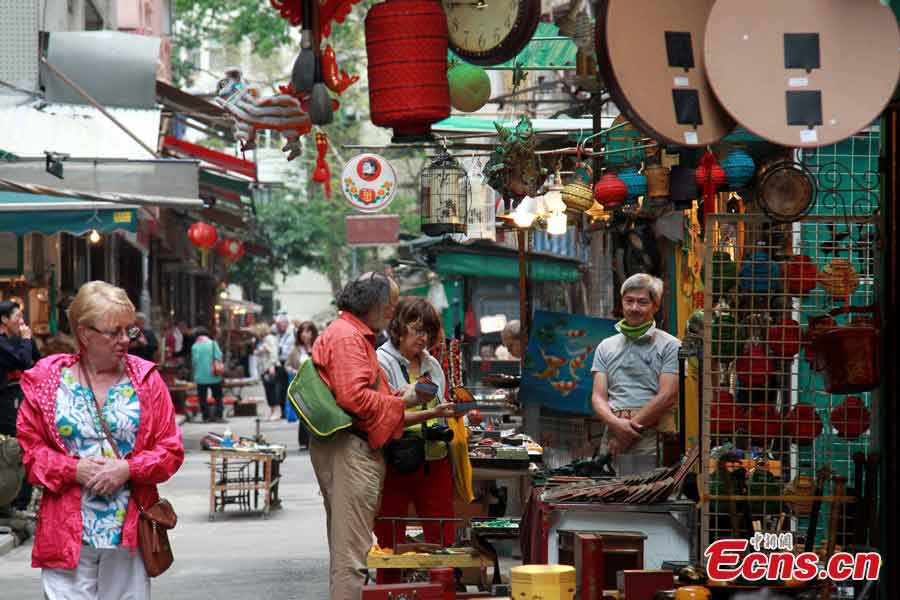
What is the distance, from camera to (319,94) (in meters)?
6.36

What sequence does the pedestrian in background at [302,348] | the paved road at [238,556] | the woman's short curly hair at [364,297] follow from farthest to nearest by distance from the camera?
the pedestrian in background at [302,348]
the paved road at [238,556]
the woman's short curly hair at [364,297]

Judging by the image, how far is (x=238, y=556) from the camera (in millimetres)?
12734

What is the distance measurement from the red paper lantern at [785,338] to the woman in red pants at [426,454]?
248 centimetres

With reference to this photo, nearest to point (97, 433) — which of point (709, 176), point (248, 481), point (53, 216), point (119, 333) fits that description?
point (119, 333)

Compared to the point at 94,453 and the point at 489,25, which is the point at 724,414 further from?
the point at 94,453

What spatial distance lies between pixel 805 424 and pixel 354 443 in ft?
8.58

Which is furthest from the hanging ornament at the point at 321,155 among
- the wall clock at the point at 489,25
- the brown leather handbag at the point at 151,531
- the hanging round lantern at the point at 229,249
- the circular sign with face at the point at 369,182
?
the hanging round lantern at the point at 229,249

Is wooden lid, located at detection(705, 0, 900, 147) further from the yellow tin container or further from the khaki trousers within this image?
the khaki trousers

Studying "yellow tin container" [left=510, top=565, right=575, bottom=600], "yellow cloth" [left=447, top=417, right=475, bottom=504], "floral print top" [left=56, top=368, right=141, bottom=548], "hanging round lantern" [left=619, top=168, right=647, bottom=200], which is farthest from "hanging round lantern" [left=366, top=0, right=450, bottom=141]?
"hanging round lantern" [left=619, top=168, right=647, bottom=200]

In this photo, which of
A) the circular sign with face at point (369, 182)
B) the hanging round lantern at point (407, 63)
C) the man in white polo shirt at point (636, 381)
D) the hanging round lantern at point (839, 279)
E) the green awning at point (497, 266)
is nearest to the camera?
the hanging round lantern at point (407, 63)

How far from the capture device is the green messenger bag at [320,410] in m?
8.30

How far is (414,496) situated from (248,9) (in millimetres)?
38327

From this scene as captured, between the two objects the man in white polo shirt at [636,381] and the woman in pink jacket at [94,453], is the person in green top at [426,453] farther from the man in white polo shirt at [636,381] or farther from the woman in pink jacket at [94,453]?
the woman in pink jacket at [94,453]

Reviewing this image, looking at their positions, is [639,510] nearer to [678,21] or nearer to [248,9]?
[678,21]
